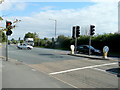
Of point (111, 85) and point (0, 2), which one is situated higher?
point (0, 2)

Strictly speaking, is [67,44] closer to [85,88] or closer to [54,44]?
[54,44]

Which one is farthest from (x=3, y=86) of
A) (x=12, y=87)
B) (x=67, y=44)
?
(x=67, y=44)

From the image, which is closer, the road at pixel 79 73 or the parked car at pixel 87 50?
the road at pixel 79 73

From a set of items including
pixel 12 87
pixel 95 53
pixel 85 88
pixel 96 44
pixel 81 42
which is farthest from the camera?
pixel 81 42

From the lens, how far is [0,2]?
336 centimetres

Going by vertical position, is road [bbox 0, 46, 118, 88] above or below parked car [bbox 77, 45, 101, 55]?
below

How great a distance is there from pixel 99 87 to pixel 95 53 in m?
18.6

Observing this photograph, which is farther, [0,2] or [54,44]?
[54,44]

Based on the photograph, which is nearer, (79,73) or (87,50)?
(79,73)

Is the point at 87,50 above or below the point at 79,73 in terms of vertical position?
above

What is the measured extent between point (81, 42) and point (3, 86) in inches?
1399

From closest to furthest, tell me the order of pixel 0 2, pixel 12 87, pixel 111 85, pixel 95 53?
1. pixel 0 2
2. pixel 12 87
3. pixel 111 85
4. pixel 95 53

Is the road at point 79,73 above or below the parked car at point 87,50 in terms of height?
below

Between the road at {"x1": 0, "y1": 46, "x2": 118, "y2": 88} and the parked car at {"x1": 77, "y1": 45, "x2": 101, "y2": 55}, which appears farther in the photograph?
the parked car at {"x1": 77, "y1": 45, "x2": 101, "y2": 55}
